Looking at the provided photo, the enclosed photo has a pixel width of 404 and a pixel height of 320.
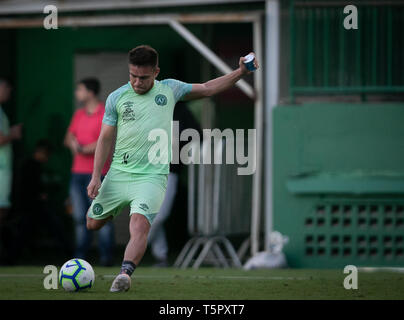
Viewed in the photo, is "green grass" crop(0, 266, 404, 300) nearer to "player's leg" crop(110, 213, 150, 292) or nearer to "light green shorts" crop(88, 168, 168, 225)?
"player's leg" crop(110, 213, 150, 292)

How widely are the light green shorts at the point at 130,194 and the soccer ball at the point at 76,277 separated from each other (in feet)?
1.53

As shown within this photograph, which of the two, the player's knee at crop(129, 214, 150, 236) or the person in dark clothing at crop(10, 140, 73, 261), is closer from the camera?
the player's knee at crop(129, 214, 150, 236)

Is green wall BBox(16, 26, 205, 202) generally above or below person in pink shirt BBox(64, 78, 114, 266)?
above

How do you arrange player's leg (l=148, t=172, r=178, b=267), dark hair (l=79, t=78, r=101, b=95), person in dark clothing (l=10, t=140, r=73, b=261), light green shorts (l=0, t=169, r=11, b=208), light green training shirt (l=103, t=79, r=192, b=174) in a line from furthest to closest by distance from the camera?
person in dark clothing (l=10, t=140, r=73, b=261)
dark hair (l=79, t=78, r=101, b=95)
light green shorts (l=0, t=169, r=11, b=208)
player's leg (l=148, t=172, r=178, b=267)
light green training shirt (l=103, t=79, r=192, b=174)

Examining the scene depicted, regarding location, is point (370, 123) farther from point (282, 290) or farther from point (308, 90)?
point (282, 290)

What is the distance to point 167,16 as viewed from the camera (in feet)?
39.0

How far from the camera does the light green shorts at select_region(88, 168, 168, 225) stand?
750cm

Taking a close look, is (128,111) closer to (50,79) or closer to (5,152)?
(5,152)

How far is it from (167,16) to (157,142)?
457 centimetres

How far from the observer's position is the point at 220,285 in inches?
332

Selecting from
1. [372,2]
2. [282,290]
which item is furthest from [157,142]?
[372,2]

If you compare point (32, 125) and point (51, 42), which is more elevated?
point (51, 42)
